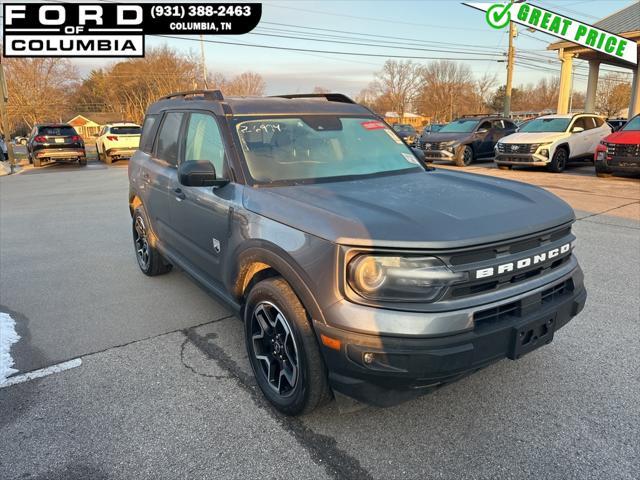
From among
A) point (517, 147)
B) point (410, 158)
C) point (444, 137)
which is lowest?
point (410, 158)

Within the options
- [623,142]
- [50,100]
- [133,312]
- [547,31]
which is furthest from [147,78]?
[133,312]

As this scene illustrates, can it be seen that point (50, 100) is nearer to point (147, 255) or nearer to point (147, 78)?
point (147, 78)

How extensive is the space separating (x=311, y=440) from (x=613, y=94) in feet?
263

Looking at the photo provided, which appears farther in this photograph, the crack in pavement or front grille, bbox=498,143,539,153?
front grille, bbox=498,143,539,153

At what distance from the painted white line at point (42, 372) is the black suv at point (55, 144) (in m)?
19.1

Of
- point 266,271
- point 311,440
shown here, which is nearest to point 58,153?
point 266,271

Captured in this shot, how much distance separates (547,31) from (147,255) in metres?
19.9

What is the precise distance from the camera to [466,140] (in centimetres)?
1622

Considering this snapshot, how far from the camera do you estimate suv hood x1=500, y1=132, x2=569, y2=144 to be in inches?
544

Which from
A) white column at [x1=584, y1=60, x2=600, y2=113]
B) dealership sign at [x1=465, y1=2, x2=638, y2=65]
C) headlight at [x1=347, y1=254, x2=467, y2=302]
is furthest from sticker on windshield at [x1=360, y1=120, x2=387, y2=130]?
white column at [x1=584, y1=60, x2=600, y2=113]

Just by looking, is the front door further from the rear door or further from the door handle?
the rear door

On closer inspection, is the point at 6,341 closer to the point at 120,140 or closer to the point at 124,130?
the point at 120,140

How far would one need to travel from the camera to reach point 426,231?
2.25 metres

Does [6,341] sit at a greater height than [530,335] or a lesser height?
lesser
